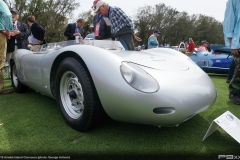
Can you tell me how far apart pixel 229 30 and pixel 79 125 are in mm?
2150

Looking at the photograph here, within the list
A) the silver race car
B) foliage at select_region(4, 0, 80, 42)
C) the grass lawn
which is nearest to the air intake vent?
the silver race car

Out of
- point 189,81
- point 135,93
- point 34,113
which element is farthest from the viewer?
point 34,113

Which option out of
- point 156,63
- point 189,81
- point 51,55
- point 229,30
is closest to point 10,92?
point 51,55

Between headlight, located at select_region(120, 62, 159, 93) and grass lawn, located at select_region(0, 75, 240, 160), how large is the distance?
0.46m

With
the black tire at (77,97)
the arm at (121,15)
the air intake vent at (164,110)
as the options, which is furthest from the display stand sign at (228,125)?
the arm at (121,15)

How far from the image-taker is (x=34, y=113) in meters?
2.40

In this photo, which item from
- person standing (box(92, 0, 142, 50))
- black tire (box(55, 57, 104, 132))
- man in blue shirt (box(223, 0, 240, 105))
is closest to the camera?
black tire (box(55, 57, 104, 132))

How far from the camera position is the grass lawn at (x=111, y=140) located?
60.2 inches

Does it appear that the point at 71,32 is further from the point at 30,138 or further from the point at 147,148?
the point at 147,148

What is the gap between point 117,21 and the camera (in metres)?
3.37

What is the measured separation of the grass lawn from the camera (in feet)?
5.02

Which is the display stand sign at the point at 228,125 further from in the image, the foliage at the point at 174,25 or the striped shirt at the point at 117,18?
the foliage at the point at 174,25

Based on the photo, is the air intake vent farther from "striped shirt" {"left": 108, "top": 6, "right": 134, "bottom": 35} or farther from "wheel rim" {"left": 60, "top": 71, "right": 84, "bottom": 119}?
"striped shirt" {"left": 108, "top": 6, "right": 134, "bottom": 35}

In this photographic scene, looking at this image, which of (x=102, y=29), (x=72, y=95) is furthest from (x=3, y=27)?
(x=72, y=95)
